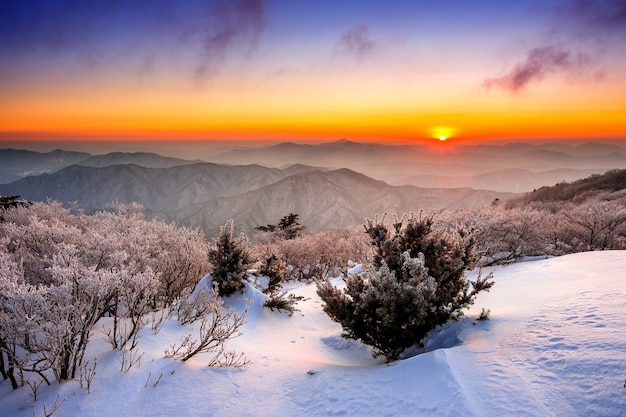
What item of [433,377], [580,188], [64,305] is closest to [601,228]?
[433,377]

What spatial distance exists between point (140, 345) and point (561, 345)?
8.33 m

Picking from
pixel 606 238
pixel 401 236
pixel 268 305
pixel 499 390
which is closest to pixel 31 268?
pixel 268 305

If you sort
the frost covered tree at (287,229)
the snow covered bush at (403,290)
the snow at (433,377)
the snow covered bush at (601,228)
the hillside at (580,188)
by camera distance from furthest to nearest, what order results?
1. the hillside at (580,188)
2. the frost covered tree at (287,229)
3. the snow covered bush at (601,228)
4. the snow covered bush at (403,290)
5. the snow at (433,377)

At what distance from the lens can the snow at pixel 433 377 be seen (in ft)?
14.1

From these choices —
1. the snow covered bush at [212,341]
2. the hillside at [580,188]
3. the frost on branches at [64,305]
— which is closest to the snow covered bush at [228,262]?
the frost on branches at [64,305]

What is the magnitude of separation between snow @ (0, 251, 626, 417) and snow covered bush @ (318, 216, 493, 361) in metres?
0.65

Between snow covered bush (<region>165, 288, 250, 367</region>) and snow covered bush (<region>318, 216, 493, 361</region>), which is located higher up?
snow covered bush (<region>318, 216, 493, 361</region>)

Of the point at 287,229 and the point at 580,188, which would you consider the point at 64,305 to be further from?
the point at 580,188

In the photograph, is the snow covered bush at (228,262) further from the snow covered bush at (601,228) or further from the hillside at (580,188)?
the hillside at (580,188)

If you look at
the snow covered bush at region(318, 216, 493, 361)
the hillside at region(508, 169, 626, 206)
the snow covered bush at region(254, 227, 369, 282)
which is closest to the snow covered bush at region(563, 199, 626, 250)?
the snow covered bush at region(254, 227, 369, 282)

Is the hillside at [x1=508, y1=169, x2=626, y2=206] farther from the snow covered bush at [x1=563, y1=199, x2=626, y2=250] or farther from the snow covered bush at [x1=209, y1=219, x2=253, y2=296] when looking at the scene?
the snow covered bush at [x1=209, y1=219, x2=253, y2=296]

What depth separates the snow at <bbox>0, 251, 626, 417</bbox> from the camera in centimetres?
429

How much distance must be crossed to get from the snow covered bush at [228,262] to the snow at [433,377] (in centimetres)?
324

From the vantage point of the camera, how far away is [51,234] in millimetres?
11109
